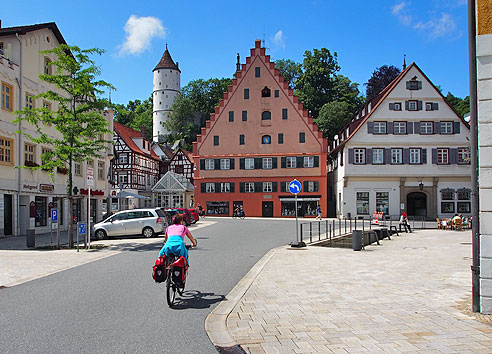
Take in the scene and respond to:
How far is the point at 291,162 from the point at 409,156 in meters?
13.1

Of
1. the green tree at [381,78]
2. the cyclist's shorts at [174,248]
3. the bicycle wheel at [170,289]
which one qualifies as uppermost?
the green tree at [381,78]

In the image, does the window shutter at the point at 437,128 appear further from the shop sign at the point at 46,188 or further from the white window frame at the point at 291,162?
the shop sign at the point at 46,188

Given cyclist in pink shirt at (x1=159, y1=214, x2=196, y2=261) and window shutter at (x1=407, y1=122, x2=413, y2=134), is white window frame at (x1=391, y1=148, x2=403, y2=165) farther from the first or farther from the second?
cyclist in pink shirt at (x1=159, y1=214, x2=196, y2=261)

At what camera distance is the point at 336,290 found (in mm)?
9508

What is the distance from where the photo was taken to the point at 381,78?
73875mm

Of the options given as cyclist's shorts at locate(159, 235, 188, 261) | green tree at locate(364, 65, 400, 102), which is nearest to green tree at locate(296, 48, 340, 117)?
green tree at locate(364, 65, 400, 102)

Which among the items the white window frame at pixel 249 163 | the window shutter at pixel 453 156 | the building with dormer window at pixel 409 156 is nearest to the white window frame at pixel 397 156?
the building with dormer window at pixel 409 156

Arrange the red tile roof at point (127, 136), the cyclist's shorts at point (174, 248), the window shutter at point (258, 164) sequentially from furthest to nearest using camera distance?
the red tile roof at point (127, 136)
the window shutter at point (258, 164)
the cyclist's shorts at point (174, 248)

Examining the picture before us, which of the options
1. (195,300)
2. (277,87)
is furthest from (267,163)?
(195,300)

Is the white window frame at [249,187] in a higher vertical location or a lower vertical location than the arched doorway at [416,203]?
higher

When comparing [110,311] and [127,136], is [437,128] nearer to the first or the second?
[127,136]

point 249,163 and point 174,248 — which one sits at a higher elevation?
point 249,163

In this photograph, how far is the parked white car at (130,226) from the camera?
24859 mm

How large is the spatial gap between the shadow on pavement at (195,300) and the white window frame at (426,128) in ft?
148
